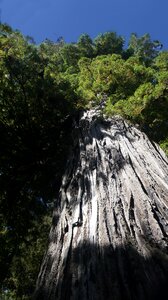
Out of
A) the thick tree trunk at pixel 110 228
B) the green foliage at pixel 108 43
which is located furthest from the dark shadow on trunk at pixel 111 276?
the green foliage at pixel 108 43

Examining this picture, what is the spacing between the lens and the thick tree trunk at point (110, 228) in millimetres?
2402

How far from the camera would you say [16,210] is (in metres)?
7.87

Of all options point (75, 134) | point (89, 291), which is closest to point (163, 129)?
point (75, 134)

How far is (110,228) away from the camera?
3.06m

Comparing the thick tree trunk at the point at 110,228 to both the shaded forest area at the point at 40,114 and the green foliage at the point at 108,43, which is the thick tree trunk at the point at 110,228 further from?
the green foliage at the point at 108,43

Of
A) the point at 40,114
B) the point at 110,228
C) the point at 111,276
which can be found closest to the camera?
the point at 111,276

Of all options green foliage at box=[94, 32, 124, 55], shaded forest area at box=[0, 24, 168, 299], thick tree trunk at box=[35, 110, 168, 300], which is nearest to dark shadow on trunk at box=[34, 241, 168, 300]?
thick tree trunk at box=[35, 110, 168, 300]

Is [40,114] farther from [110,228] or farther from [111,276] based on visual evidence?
[111,276]

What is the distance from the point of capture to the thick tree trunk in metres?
2.40

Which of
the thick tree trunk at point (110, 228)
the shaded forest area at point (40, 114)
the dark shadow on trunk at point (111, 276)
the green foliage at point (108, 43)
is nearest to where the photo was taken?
the dark shadow on trunk at point (111, 276)

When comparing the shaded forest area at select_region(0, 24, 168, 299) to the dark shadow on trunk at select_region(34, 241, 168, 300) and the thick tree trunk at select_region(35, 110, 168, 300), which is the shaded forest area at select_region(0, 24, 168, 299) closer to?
the thick tree trunk at select_region(35, 110, 168, 300)

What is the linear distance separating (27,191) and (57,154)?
136 cm

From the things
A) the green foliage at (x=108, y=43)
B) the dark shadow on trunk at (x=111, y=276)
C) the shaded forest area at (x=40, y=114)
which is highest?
the green foliage at (x=108, y=43)

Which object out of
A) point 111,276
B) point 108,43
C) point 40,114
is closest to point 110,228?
point 111,276
